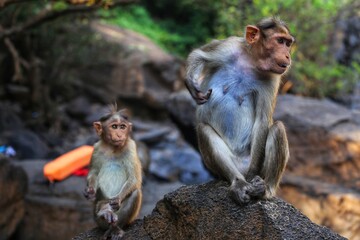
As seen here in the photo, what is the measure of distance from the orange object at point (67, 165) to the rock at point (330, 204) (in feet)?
10.2

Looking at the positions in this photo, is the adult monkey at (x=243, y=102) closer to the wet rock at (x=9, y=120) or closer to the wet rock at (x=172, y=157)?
the wet rock at (x=172, y=157)

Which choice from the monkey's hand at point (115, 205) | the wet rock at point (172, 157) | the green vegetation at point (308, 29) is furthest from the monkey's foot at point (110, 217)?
the green vegetation at point (308, 29)

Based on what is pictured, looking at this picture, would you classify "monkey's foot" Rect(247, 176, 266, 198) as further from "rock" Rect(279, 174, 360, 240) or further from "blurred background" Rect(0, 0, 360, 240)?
"rock" Rect(279, 174, 360, 240)

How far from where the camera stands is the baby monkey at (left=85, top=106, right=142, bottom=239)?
5262 mm

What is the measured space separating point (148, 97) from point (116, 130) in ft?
37.5

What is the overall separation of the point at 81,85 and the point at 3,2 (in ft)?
30.7

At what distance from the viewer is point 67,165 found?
8.73 m

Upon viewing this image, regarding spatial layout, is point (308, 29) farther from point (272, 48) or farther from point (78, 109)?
point (272, 48)

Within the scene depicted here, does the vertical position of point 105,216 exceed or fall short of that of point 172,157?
it exceeds it

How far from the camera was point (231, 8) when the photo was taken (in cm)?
1343

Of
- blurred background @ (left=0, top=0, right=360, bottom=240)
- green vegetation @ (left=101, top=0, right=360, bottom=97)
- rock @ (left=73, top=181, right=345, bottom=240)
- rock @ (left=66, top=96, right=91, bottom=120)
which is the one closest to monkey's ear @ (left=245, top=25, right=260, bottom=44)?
rock @ (left=73, top=181, right=345, bottom=240)

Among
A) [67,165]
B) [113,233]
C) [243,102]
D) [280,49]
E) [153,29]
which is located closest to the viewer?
[280,49]

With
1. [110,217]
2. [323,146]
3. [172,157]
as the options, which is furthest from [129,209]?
[172,157]

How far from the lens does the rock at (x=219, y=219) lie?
12.7 ft
